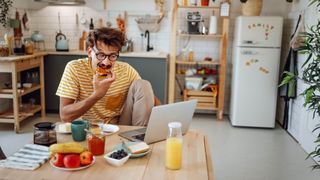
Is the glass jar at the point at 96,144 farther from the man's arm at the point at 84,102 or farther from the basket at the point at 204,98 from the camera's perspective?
the basket at the point at 204,98

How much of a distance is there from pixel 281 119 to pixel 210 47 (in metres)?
1.49

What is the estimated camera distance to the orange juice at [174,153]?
1.49 m

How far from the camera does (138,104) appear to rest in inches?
85.9

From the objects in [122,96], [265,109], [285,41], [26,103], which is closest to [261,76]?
[265,109]

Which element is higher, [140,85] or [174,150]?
[140,85]

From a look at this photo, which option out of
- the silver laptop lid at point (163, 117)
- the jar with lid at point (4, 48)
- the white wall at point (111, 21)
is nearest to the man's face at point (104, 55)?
the silver laptop lid at point (163, 117)

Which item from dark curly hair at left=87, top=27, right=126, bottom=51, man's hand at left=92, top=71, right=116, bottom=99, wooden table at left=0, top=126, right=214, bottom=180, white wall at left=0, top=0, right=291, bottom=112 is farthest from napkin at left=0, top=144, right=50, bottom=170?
white wall at left=0, top=0, right=291, bottom=112

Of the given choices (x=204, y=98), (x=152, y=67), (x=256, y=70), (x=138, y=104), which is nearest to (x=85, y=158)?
(x=138, y=104)

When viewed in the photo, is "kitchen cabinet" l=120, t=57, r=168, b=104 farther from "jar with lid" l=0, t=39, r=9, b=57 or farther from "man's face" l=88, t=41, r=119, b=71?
"man's face" l=88, t=41, r=119, b=71

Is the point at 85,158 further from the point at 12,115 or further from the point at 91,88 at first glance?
the point at 12,115

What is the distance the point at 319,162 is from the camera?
323cm

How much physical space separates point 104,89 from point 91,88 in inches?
10.9

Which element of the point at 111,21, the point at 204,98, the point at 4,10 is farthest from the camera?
the point at 111,21

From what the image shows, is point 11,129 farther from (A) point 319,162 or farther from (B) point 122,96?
(A) point 319,162
